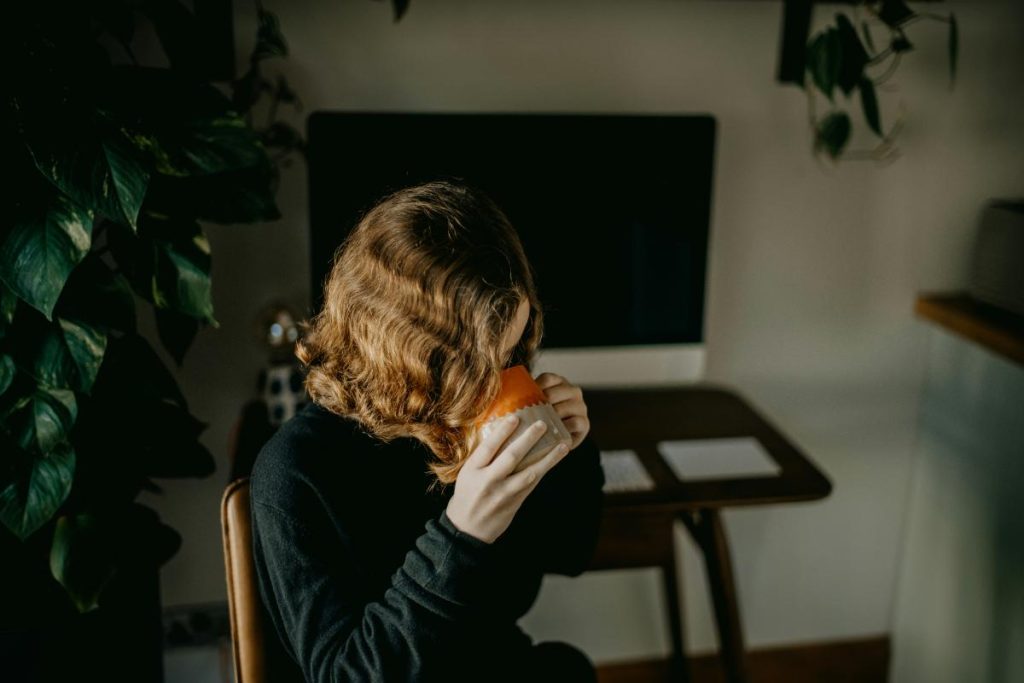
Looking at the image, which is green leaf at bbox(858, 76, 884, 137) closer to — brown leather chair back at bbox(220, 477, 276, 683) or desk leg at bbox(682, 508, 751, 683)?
desk leg at bbox(682, 508, 751, 683)

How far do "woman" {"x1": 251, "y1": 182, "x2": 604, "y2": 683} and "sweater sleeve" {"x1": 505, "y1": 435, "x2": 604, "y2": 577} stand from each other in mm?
148

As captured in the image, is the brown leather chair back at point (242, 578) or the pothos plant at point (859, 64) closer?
the brown leather chair back at point (242, 578)

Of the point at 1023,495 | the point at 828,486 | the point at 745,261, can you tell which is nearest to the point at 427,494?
the point at 828,486

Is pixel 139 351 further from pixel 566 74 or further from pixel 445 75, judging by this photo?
pixel 566 74

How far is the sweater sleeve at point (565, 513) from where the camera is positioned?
1.11 meters

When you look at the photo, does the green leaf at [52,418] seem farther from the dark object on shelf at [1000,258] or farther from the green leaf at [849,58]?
the dark object on shelf at [1000,258]

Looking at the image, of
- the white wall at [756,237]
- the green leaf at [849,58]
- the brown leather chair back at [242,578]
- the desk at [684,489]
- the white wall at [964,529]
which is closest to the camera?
the brown leather chair back at [242,578]

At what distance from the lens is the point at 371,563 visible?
0.97 meters

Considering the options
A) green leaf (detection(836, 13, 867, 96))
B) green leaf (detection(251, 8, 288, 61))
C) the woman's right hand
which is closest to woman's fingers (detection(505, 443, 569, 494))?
the woman's right hand

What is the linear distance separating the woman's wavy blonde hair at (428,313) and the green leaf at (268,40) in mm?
600

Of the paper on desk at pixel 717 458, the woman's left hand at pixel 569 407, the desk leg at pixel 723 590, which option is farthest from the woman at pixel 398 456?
the desk leg at pixel 723 590

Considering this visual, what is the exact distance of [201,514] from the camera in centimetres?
180

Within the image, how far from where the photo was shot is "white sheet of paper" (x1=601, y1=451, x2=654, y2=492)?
4.44 feet

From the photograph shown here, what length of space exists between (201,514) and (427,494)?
3.13ft
